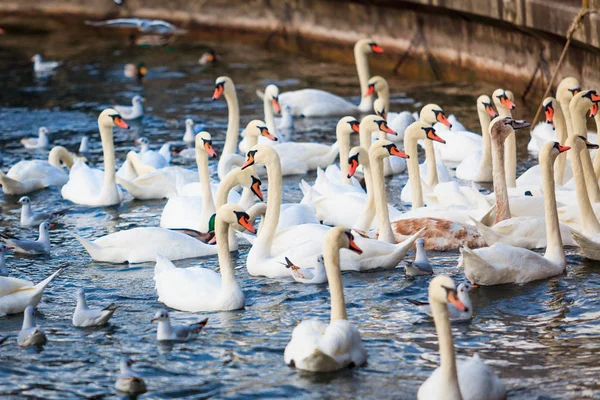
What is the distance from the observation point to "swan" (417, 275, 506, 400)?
7664 mm

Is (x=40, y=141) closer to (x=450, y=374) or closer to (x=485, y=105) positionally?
(x=485, y=105)

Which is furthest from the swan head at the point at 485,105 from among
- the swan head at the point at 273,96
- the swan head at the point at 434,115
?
the swan head at the point at 273,96

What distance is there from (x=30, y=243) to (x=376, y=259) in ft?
12.4

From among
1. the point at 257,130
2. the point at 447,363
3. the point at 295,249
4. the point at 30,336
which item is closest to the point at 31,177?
the point at 257,130

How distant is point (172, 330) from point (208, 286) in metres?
1.01

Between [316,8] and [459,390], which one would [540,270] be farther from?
[316,8]

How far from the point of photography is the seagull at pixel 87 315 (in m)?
9.98

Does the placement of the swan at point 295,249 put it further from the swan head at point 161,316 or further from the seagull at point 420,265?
the swan head at point 161,316

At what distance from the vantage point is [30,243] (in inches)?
495

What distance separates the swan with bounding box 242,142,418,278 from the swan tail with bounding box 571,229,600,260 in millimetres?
1514

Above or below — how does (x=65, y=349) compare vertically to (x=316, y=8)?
below

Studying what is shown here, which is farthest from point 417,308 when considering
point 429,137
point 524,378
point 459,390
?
point 429,137

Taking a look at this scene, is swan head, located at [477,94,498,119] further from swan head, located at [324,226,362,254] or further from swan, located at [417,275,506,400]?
swan, located at [417,275,506,400]

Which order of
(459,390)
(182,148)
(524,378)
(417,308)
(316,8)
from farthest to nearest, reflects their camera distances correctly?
(316,8), (182,148), (417,308), (524,378), (459,390)
